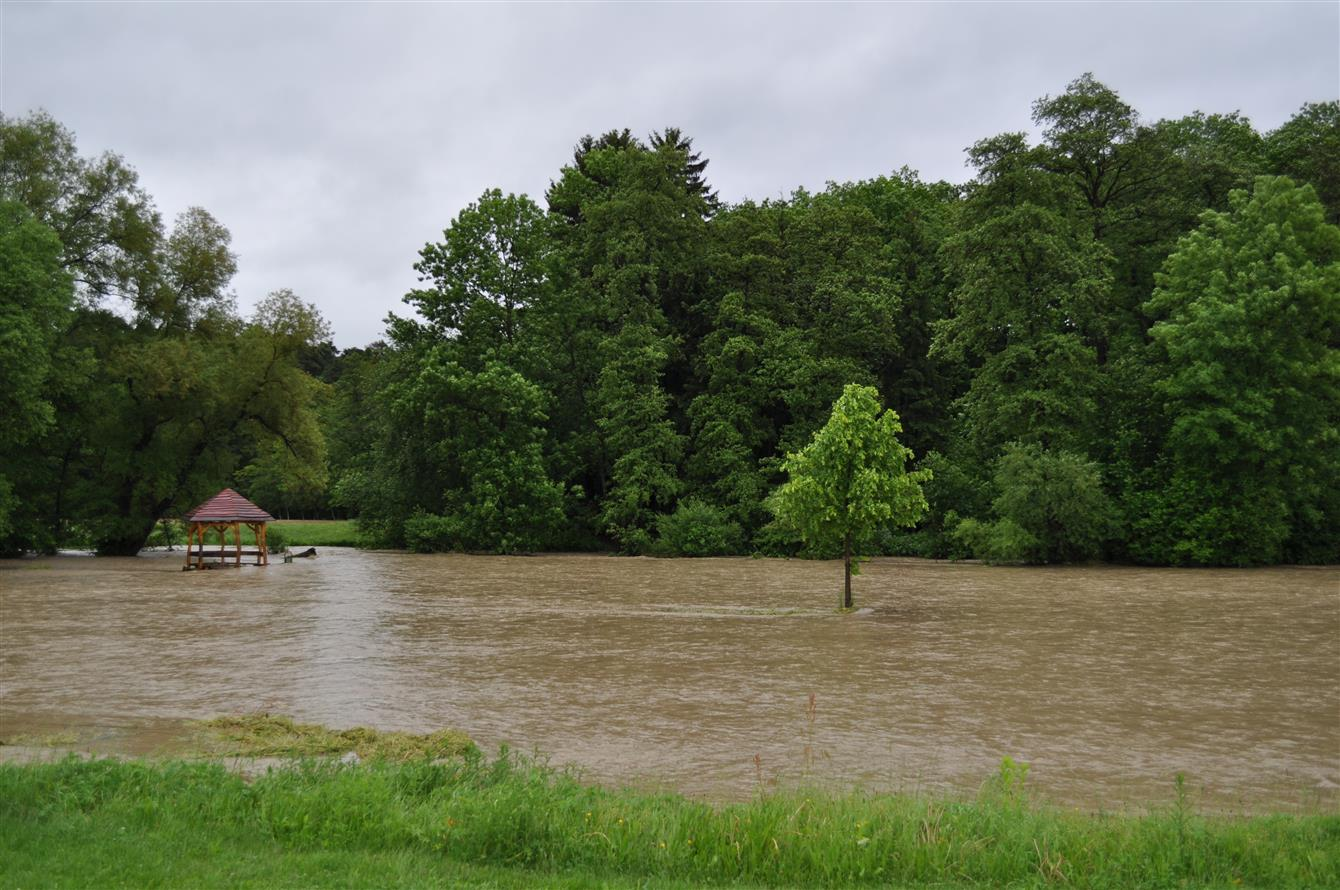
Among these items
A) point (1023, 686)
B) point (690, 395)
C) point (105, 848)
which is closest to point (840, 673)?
point (1023, 686)

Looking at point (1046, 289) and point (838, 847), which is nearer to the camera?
point (838, 847)

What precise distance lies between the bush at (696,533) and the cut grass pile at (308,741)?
114 feet

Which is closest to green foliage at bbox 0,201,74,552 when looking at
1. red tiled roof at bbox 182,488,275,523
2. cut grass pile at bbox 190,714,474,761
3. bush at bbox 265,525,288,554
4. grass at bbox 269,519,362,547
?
red tiled roof at bbox 182,488,275,523

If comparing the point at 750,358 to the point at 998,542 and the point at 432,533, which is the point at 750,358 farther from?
the point at 432,533

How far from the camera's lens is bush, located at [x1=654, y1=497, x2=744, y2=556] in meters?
47.3

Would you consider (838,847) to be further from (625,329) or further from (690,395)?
(690,395)

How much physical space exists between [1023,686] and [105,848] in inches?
529

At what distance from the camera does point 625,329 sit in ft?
167

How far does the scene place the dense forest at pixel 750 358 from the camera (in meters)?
40.0

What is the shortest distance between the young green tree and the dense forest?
1528cm

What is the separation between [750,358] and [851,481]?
85.9 feet

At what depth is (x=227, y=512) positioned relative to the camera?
4119 centimetres

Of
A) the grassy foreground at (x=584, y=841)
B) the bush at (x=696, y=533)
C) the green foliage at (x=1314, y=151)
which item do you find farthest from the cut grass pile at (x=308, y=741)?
the green foliage at (x=1314, y=151)

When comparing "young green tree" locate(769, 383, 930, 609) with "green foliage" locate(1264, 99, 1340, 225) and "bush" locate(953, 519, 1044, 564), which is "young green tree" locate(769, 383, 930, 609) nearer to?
"bush" locate(953, 519, 1044, 564)
